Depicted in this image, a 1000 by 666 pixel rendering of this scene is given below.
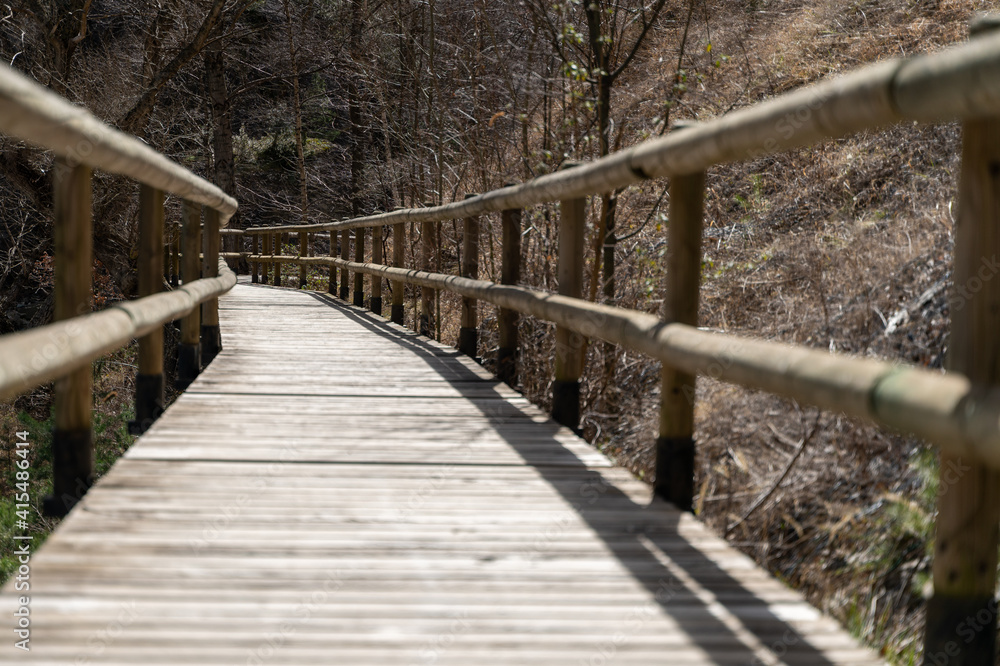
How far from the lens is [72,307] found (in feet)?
8.66

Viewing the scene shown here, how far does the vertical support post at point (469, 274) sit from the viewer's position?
6234mm

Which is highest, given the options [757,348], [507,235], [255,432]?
[507,235]

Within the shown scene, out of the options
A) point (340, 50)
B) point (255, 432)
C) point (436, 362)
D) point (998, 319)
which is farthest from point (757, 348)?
point (340, 50)

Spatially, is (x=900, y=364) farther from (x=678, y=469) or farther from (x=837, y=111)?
(x=678, y=469)

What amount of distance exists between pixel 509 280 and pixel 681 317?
2334mm

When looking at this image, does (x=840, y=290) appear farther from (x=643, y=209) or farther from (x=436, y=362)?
(x=643, y=209)

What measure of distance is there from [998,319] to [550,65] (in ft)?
29.0

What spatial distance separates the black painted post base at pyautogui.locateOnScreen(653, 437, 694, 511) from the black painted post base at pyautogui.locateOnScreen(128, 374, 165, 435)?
2162mm

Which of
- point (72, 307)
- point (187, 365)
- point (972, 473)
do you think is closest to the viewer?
point (972, 473)

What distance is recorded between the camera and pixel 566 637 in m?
1.97

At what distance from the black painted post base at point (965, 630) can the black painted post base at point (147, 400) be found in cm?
313

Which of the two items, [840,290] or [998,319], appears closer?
[998,319]

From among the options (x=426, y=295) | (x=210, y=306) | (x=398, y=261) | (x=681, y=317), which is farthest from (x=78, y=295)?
(x=398, y=261)

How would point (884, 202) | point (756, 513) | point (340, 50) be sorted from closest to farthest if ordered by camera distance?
point (756, 513) → point (884, 202) → point (340, 50)
